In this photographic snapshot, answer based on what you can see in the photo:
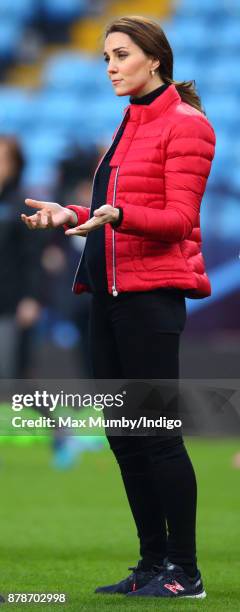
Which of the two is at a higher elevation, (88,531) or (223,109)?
(223,109)

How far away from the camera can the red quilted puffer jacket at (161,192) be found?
2840 millimetres

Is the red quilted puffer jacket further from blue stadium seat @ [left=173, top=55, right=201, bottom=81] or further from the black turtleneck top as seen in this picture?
blue stadium seat @ [left=173, top=55, right=201, bottom=81]

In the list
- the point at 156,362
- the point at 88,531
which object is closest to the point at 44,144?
the point at 88,531

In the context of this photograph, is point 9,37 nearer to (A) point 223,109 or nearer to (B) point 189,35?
(B) point 189,35

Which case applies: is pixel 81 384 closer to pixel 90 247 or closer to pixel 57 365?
pixel 90 247

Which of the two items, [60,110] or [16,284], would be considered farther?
[60,110]

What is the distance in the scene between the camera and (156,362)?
9.54 ft

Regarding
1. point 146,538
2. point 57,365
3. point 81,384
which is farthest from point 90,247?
point 57,365

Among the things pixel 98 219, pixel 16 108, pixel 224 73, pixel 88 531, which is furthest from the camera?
pixel 16 108

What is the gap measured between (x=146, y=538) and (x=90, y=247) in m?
0.70

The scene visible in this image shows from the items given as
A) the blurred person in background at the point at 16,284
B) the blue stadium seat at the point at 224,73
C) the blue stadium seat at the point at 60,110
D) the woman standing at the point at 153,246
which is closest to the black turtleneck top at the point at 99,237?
the woman standing at the point at 153,246

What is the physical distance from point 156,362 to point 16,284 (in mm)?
4393

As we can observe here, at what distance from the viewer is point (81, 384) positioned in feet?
10.3

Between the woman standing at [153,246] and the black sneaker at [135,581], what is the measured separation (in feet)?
0.15
